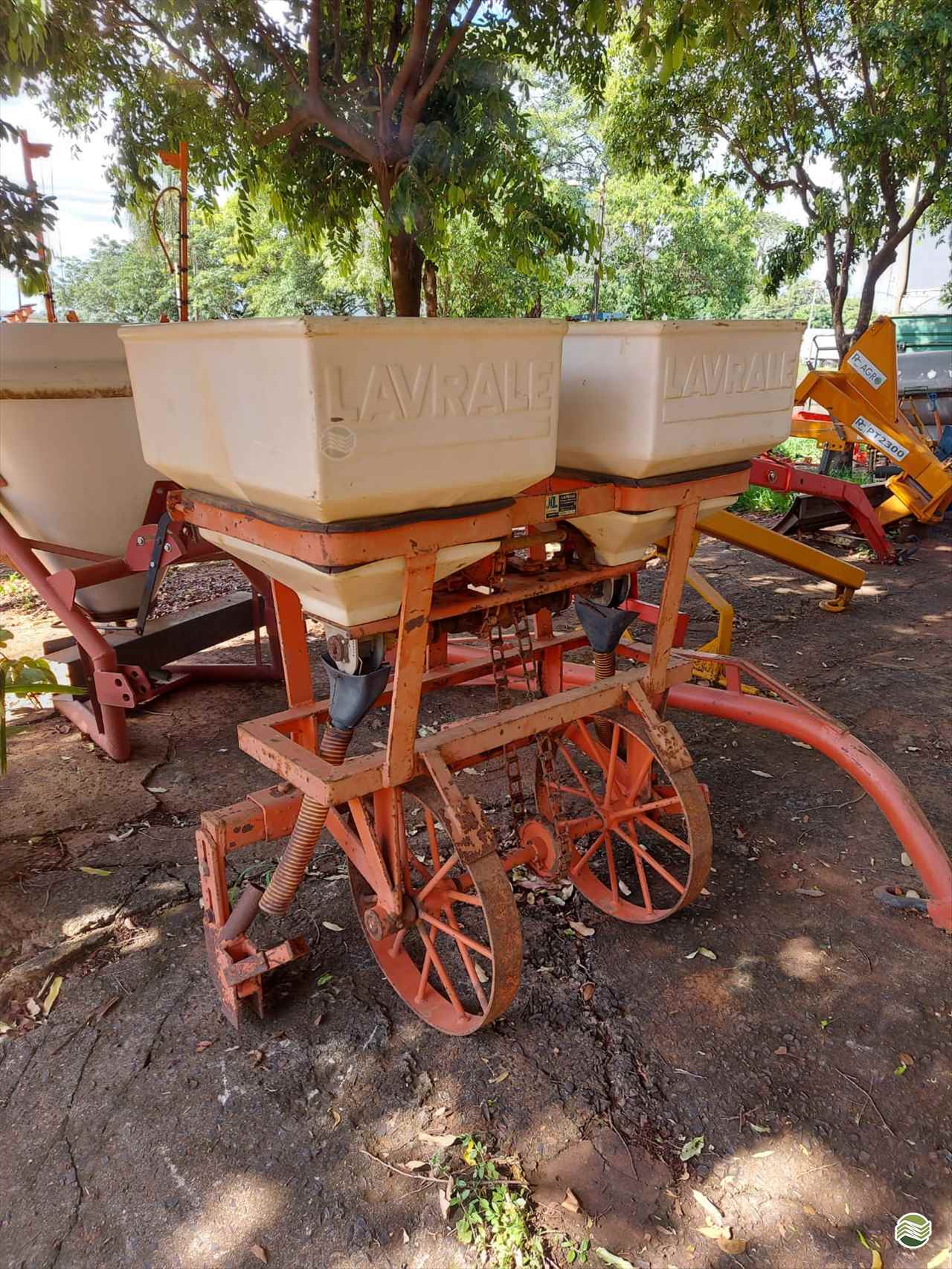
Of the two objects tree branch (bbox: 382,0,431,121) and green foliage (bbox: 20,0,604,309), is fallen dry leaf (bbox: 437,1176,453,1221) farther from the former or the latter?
tree branch (bbox: 382,0,431,121)

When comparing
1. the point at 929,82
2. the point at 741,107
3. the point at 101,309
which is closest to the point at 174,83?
the point at 741,107

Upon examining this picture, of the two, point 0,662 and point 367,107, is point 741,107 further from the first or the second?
point 0,662

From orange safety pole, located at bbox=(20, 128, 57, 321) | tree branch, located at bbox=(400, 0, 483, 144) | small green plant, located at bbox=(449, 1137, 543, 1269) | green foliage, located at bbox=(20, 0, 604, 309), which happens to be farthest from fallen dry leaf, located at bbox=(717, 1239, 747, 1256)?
tree branch, located at bbox=(400, 0, 483, 144)

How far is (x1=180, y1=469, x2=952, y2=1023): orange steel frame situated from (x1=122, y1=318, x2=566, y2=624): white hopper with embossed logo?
0.06 meters

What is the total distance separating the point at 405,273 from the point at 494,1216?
680cm

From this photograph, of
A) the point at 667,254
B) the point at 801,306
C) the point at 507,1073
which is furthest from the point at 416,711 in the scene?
the point at 801,306

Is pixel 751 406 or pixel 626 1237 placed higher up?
pixel 751 406

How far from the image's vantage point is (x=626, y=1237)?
1763 mm

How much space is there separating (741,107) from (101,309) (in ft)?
96.4

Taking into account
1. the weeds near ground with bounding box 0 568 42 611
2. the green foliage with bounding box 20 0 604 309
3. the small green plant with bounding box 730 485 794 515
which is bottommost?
the weeds near ground with bounding box 0 568 42 611

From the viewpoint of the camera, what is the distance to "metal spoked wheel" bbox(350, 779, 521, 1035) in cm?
199

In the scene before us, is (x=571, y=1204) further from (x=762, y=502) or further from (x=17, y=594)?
(x=762, y=502)

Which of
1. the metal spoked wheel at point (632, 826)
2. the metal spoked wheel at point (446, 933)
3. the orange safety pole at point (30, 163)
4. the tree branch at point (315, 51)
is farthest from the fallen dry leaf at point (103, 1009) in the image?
the tree branch at point (315, 51)

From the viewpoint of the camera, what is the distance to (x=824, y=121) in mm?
8094
